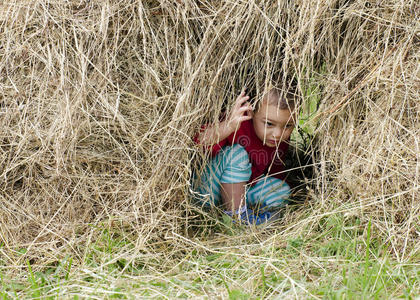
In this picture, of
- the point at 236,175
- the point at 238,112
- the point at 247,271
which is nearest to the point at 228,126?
the point at 238,112

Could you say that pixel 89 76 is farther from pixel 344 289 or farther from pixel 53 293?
pixel 344 289

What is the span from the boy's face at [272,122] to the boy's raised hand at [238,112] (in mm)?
111

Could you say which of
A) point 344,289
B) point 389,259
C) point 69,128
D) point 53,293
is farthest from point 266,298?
point 69,128

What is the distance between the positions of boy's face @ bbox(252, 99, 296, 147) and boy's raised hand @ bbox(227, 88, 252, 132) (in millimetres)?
111

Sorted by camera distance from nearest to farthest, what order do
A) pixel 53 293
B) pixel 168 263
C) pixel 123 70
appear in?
pixel 53 293
pixel 168 263
pixel 123 70

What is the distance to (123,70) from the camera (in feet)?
8.60

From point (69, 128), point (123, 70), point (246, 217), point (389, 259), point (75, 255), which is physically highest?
point (123, 70)

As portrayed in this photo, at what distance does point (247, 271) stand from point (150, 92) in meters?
1.01

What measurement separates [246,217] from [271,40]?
3.05 ft

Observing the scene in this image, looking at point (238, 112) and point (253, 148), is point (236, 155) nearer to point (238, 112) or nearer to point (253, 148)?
point (253, 148)

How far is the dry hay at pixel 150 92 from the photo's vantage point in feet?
7.78

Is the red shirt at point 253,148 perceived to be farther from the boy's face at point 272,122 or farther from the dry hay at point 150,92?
the dry hay at point 150,92

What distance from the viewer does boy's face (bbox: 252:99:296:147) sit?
2752mm

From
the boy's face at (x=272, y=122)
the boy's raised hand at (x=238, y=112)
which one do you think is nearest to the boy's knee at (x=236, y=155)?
the boy's face at (x=272, y=122)
